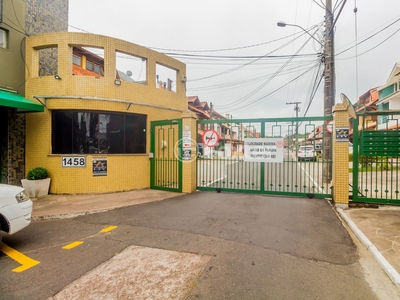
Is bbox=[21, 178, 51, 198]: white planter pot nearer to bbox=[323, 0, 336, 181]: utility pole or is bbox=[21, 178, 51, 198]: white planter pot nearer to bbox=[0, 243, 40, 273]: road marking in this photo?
bbox=[0, 243, 40, 273]: road marking

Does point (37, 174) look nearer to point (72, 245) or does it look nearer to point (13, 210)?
point (13, 210)

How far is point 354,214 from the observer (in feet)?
19.7

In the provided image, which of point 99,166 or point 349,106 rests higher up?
point 349,106

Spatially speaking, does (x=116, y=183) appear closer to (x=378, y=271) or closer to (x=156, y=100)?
(x=156, y=100)

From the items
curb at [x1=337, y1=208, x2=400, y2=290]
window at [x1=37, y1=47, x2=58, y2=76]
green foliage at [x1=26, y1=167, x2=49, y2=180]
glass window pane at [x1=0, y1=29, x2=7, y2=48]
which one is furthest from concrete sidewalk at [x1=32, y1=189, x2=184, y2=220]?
glass window pane at [x1=0, y1=29, x2=7, y2=48]

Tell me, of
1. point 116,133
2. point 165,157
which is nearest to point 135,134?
point 116,133

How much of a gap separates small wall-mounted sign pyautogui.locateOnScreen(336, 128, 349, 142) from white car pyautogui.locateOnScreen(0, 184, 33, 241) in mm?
7520

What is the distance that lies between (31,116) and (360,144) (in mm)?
10867

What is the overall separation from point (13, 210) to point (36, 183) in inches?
187

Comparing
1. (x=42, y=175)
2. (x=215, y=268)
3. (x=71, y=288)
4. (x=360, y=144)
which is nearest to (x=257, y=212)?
(x=215, y=268)

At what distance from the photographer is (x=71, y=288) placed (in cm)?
290

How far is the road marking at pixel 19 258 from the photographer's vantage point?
11.3 ft

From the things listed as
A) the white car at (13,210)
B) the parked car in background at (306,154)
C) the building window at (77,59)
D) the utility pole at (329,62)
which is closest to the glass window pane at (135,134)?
the white car at (13,210)

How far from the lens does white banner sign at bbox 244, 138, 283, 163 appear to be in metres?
7.63
